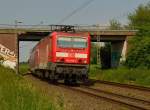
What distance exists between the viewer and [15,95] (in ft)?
44.3

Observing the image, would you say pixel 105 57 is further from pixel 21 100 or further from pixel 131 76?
pixel 21 100

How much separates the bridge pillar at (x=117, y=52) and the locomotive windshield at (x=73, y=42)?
3405 centimetres

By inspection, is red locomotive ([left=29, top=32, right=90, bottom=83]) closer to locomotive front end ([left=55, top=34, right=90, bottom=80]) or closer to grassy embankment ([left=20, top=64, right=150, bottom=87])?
locomotive front end ([left=55, top=34, right=90, bottom=80])

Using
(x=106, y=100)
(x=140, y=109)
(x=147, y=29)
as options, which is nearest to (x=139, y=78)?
(x=147, y=29)

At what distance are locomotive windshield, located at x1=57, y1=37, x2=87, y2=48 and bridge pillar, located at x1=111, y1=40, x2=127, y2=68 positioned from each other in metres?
34.0

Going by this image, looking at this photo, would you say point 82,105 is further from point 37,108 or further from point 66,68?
point 66,68

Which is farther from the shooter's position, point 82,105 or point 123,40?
point 123,40

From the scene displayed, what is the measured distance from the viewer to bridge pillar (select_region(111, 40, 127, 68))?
66.4 metres

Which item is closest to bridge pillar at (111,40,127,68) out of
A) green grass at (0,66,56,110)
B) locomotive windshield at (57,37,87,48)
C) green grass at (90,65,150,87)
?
green grass at (90,65,150,87)

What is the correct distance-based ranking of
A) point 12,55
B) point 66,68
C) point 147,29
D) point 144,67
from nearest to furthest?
point 66,68
point 144,67
point 147,29
point 12,55

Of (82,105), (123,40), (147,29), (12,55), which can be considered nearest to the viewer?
(82,105)

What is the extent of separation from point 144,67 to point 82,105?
29096 millimetres

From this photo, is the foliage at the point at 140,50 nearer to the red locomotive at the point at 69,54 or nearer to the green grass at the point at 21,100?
the red locomotive at the point at 69,54

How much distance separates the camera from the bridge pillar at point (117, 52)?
6645cm
